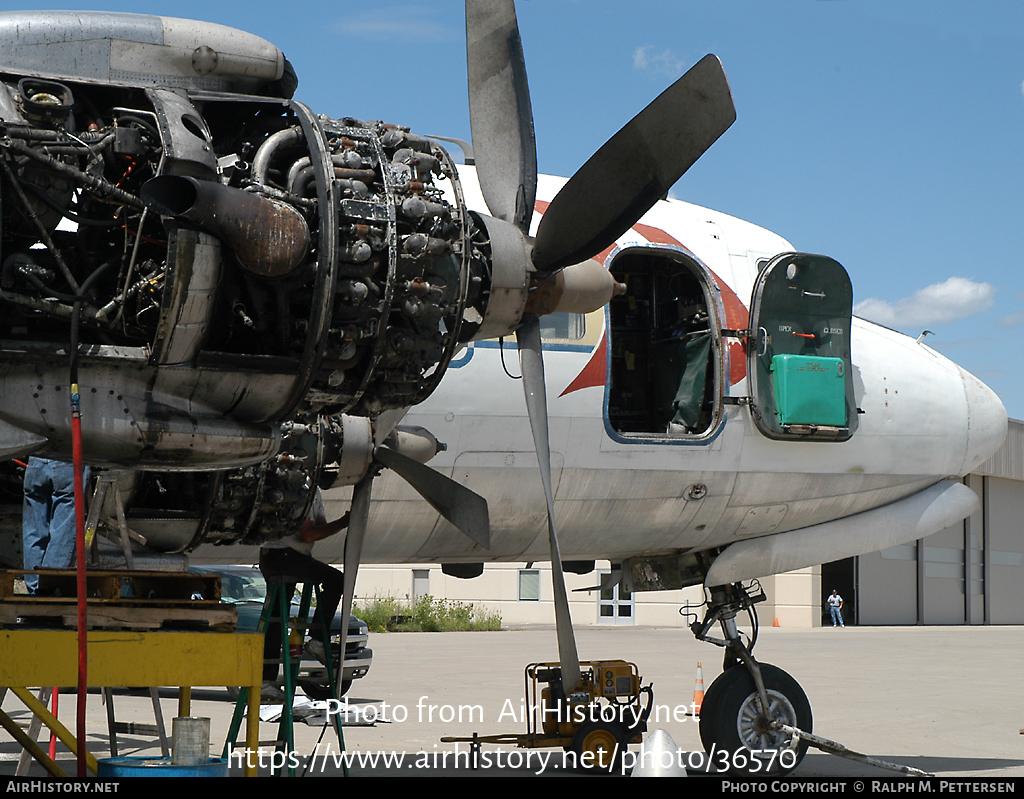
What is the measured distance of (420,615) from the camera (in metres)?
35.8

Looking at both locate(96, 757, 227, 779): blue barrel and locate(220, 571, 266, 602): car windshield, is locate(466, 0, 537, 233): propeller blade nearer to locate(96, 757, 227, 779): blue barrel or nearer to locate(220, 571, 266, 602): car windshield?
locate(96, 757, 227, 779): blue barrel

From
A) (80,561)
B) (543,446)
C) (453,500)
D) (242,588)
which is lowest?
(242,588)

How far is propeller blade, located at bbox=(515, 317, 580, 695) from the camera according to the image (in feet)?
20.9

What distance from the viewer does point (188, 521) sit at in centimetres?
792

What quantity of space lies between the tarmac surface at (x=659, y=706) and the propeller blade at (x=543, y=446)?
9.03ft

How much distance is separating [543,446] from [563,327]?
2.96 metres

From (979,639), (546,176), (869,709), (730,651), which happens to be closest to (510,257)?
(546,176)

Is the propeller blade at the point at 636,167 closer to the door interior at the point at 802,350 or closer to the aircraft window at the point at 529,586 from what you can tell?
the door interior at the point at 802,350

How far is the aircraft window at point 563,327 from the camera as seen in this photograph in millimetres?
9367

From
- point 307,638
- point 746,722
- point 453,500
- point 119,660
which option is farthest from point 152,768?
point 307,638

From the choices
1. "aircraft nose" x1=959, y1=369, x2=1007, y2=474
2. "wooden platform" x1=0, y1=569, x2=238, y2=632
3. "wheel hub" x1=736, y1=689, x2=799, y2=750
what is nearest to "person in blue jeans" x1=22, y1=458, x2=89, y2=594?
"wooden platform" x1=0, y1=569, x2=238, y2=632

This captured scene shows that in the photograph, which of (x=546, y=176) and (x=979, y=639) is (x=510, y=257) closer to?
(x=546, y=176)

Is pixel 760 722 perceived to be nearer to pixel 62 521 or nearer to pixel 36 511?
pixel 62 521

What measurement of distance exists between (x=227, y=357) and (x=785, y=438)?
6016 millimetres
